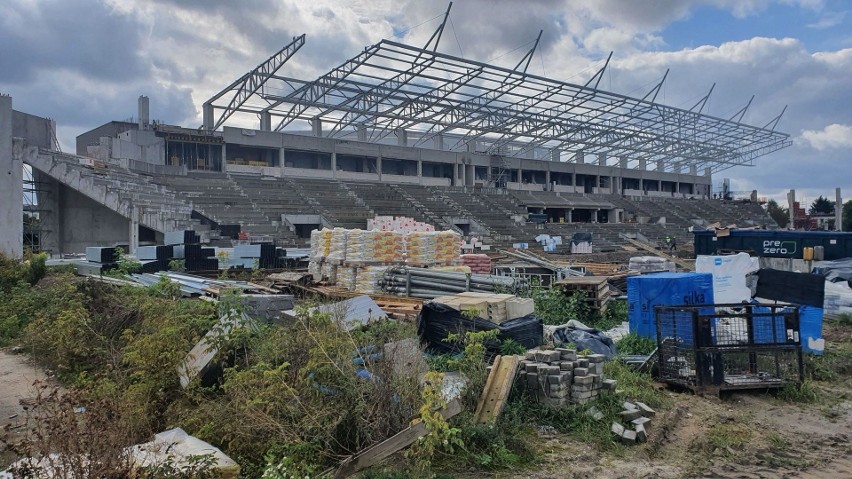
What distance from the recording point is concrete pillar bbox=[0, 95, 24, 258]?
2116cm

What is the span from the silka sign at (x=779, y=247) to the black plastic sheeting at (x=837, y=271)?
8.18 feet

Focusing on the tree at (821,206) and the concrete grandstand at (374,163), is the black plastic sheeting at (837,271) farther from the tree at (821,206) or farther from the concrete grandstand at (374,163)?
the tree at (821,206)

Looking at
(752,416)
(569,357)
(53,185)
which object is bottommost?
(752,416)

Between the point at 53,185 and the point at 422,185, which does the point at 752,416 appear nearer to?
the point at 53,185

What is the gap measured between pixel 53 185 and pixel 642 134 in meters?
48.2

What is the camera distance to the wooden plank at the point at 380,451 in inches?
194

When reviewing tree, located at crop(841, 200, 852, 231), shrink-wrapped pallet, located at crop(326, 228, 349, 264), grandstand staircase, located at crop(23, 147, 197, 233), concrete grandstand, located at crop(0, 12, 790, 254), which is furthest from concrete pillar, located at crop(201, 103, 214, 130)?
tree, located at crop(841, 200, 852, 231)

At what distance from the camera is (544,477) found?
5020 millimetres

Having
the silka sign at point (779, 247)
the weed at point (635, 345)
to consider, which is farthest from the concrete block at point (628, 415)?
the silka sign at point (779, 247)

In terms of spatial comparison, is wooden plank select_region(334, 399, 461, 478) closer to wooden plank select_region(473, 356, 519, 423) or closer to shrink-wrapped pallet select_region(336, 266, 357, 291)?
wooden plank select_region(473, 356, 519, 423)

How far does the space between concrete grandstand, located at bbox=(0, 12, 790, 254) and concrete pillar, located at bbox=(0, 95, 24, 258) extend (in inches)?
11.6

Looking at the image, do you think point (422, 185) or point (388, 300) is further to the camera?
point (422, 185)

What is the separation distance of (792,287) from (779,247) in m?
9.81

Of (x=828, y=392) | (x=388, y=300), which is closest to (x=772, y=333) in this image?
(x=828, y=392)
